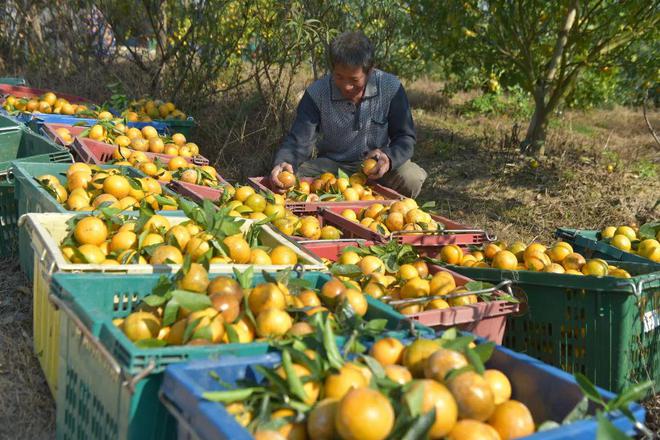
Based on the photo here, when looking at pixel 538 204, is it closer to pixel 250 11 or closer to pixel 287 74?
pixel 287 74

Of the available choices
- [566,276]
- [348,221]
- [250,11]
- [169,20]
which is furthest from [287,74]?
[566,276]

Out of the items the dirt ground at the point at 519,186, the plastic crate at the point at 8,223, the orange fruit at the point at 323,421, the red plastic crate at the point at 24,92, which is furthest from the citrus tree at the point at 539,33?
the orange fruit at the point at 323,421

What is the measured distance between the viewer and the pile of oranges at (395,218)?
395 centimetres

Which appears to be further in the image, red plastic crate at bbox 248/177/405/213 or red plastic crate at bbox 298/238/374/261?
red plastic crate at bbox 248/177/405/213

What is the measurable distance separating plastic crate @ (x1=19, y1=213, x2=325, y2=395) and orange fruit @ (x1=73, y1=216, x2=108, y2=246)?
0.37ft

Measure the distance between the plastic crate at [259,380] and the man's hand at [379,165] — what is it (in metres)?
3.05

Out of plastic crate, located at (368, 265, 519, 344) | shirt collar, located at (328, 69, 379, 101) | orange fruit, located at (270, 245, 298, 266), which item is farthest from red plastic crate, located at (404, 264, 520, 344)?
shirt collar, located at (328, 69, 379, 101)

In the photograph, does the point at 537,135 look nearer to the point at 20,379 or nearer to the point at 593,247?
the point at 593,247

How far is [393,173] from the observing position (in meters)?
5.34

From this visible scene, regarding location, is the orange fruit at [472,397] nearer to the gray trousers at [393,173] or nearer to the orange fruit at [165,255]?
the orange fruit at [165,255]

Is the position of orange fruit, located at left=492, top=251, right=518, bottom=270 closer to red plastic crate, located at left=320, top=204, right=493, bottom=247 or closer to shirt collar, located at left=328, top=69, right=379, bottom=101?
red plastic crate, located at left=320, top=204, right=493, bottom=247

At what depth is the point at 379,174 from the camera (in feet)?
16.6

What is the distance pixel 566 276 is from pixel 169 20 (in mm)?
6491

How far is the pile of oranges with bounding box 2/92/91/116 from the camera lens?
6363 millimetres
